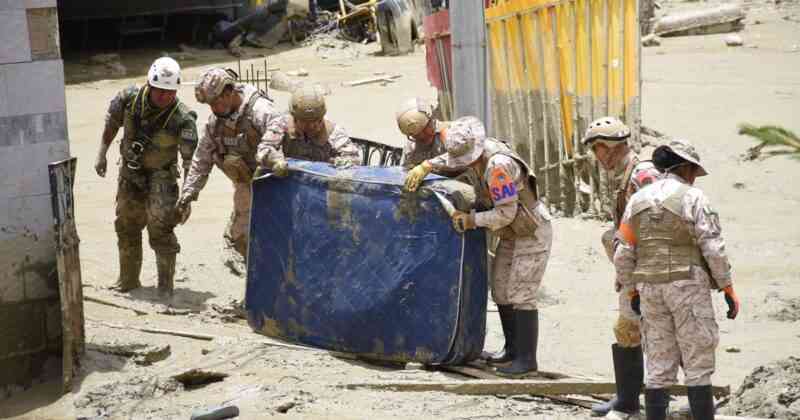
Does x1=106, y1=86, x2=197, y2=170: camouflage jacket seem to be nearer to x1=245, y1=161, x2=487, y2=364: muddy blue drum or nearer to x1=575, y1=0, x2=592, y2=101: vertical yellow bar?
x1=245, y1=161, x2=487, y2=364: muddy blue drum

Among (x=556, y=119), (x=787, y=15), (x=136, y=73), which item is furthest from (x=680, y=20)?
(x=556, y=119)

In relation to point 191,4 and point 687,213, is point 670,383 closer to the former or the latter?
point 687,213

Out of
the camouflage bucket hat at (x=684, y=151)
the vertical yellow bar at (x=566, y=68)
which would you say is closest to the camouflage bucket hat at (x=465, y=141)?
the camouflage bucket hat at (x=684, y=151)

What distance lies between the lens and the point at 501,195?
6738 millimetres

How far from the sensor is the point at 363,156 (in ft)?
29.0

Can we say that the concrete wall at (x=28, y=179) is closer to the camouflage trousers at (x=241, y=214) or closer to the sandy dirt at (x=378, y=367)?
the sandy dirt at (x=378, y=367)

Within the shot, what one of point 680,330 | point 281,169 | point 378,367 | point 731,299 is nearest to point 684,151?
point 731,299

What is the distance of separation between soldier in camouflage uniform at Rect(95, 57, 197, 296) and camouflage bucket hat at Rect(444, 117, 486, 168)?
2.52 metres

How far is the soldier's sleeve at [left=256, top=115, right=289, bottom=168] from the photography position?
7.63 m

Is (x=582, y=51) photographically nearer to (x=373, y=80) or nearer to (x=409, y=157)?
Answer: (x=409, y=157)

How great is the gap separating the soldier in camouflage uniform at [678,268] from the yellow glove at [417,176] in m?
1.48

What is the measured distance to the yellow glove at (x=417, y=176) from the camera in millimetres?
6941

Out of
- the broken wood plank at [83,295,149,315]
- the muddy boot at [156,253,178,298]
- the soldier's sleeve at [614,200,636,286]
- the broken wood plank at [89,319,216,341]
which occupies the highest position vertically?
the soldier's sleeve at [614,200,636,286]

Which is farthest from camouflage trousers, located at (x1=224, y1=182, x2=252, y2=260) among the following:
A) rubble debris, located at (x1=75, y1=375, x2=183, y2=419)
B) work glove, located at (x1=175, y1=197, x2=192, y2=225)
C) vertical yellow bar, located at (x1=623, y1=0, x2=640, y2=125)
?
vertical yellow bar, located at (x1=623, y1=0, x2=640, y2=125)
